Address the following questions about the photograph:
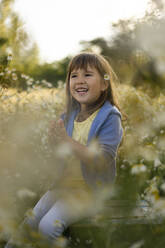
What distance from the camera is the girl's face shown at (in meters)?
1.96

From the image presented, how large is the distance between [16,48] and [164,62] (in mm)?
2733

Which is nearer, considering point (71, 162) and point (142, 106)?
point (71, 162)

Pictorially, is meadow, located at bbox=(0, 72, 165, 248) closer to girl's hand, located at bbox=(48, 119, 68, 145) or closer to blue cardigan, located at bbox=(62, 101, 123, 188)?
blue cardigan, located at bbox=(62, 101, 123, 188)

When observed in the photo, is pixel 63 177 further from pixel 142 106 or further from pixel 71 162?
pixel 142 106

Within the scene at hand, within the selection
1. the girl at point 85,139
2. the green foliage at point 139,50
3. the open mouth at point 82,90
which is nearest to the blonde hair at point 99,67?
the girl at point 85,139

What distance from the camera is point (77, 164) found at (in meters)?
1.92

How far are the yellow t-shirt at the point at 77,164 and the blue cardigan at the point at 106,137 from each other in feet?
0.21

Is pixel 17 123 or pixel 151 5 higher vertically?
pixel 151 5

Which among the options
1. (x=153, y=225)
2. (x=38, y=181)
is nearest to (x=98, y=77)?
(x=153, y=225)

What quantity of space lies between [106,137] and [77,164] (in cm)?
24

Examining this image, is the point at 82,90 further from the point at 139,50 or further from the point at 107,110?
the point at 139,50

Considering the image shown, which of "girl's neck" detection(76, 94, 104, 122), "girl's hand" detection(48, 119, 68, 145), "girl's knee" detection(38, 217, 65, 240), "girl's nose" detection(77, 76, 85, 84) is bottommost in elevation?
"girl's knee" detection(38, 217, 65, 240)

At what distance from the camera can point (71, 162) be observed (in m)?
1.99

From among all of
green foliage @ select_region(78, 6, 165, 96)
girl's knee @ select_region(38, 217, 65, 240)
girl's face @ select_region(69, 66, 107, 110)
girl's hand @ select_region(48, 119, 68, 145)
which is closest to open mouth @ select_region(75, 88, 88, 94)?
girl's face @ select_region(69, 66, 107, 110)
